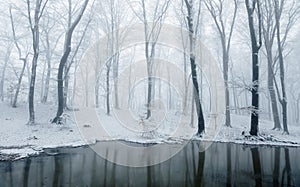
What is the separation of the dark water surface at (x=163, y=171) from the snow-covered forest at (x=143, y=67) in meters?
2.77

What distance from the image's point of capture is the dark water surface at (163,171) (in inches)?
244

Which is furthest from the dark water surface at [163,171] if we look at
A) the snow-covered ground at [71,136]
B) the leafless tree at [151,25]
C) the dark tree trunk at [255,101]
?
the leafless tree at [151,25]

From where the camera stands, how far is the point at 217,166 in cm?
811

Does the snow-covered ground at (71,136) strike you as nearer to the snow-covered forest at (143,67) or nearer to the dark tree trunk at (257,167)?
the snow-covered forest at (143,67)

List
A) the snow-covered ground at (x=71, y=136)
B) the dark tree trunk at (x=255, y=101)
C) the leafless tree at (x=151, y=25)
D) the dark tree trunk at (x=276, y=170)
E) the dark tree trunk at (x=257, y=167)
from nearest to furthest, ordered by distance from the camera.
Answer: the dark tree trunk at (x=276, y=170), the dark tree trunk at (x=257, y=167), the snow-covered ground at (x=71, y=136), the dark tree trunk at (x=255, y=101), the leafless tree at (x=151, y=25)

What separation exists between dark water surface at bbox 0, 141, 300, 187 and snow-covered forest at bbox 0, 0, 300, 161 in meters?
2.77

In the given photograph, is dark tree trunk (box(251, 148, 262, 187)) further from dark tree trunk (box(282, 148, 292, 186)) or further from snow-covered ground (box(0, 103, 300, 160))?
snow-covered ground (box(0, 103, 300, 160))

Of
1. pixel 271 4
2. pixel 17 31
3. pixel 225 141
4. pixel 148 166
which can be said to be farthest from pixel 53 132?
pixel 271 4

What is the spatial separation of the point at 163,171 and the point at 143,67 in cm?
2549

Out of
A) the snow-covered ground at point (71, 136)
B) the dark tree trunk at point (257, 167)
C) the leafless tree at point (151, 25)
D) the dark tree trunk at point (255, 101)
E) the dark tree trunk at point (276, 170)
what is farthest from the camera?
the leafless tree at point (151, 25)

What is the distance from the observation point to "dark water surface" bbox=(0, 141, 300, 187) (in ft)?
20.3

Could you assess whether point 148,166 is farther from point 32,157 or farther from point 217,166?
point 32,157

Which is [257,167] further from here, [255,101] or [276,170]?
[255,101]

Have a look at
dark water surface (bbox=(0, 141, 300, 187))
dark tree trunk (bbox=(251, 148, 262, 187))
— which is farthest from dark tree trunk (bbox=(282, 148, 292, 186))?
dark tree trunk (bbox=(251, 148, 262, 187))
